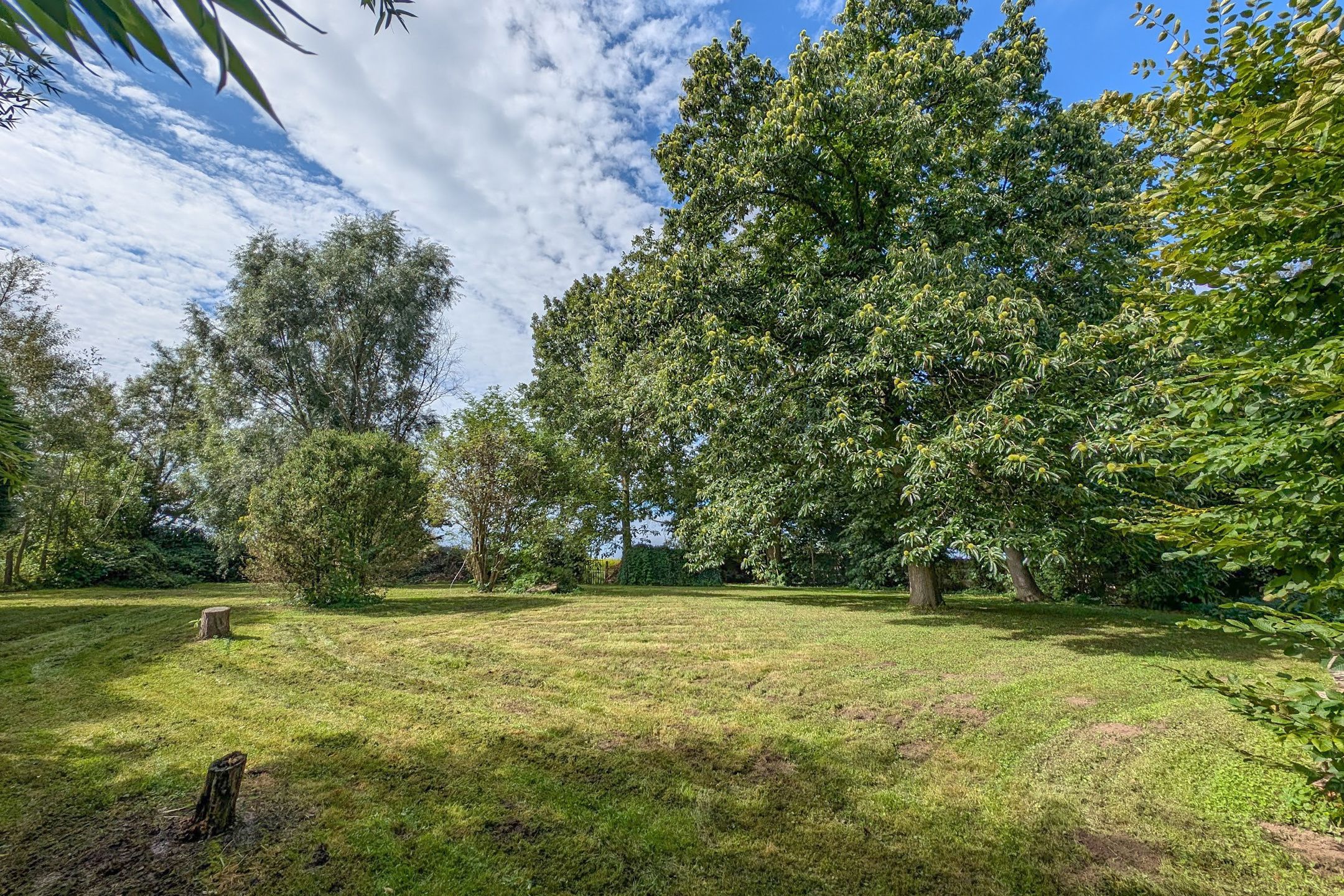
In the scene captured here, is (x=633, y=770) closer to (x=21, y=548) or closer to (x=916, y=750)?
(x=916, y=750)

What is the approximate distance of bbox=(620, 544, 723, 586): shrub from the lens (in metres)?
19.5

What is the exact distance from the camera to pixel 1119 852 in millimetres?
2406

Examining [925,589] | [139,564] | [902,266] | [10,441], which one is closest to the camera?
[10,441]

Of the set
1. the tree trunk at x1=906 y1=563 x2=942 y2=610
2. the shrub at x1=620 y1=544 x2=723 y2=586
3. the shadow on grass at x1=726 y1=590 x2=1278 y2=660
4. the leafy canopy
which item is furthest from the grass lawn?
the shrub at x1=620 y1=544 x2=723 y2=586

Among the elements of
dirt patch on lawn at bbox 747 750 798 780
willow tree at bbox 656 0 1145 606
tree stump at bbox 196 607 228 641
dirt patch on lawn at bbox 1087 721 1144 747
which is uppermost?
willow tree at bbox 656 0 1145 606

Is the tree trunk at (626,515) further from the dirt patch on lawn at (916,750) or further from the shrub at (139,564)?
the dirt patch on lawn at (916,750)

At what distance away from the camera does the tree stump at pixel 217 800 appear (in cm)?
248

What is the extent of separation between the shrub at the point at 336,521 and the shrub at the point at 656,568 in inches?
403

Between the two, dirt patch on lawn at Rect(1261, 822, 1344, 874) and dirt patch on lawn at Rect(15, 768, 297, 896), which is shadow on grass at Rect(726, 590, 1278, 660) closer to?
dirt patch on lawn at Rect(1261, 822, 1344, 874)

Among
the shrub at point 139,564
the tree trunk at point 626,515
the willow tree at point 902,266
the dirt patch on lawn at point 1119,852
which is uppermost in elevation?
the willow tree at point 902,266

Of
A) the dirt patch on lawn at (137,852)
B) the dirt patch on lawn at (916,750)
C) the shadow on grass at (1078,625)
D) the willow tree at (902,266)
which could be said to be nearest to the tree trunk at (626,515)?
the shadow on grass at (1078,625)

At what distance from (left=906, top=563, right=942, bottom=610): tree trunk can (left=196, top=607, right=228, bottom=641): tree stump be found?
1055 cm

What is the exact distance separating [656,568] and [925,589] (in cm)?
1125

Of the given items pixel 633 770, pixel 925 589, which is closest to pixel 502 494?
pixel 925 589
